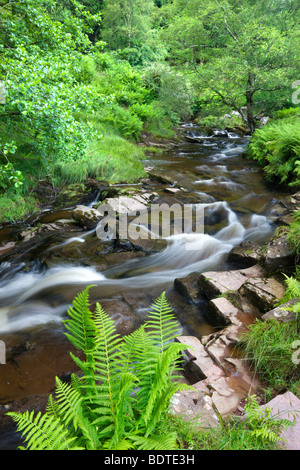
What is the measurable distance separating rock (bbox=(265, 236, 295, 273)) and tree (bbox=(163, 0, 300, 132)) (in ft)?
32.8

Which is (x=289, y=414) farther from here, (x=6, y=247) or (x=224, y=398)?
(x=6, y=247)

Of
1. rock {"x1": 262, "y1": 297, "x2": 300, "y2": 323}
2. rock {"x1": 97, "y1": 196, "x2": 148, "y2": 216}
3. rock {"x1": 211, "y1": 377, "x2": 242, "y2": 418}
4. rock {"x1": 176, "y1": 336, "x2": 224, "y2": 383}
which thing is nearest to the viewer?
rock {"x1": 211, "y1": 377, "x2": 242, "y2": 418}

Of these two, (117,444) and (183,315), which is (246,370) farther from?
(117,444)

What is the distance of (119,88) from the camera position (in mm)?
16719

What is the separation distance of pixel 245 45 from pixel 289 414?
546 inches

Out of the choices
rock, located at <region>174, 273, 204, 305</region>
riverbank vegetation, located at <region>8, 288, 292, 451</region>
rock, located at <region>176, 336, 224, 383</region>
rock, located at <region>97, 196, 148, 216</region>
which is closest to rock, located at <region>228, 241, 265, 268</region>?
rock, located at <region>174, 273, 204, 305</region>

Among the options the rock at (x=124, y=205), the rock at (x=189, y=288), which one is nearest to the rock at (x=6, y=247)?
the rock at (x=124, y=205)

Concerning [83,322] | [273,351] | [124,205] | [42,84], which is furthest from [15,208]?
[273,351]

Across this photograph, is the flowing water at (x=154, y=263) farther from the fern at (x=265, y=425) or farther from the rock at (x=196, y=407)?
the fern at (x=265, y=425)

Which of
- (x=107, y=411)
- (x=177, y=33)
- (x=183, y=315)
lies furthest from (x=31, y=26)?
(x=177, y=33)

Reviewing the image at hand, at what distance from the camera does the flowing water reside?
4.88m

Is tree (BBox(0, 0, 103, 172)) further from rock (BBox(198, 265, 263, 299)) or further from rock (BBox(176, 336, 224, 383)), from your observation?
rock (BBox(176, 336, 224, 383))

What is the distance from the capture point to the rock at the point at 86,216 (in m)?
7.22

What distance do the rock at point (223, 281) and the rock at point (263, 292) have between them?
234 millimetres
